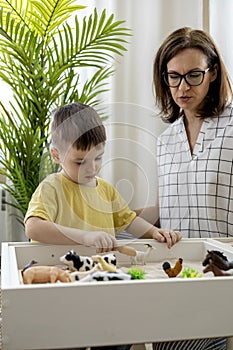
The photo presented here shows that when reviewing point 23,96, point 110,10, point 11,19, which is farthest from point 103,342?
point 110,10

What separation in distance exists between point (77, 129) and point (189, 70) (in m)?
0.44

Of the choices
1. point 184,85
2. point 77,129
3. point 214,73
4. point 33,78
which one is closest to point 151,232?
point 77,129

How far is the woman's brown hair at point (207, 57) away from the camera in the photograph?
1411 mm

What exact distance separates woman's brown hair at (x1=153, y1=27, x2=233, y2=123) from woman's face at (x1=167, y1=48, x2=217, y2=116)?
0.8 inches

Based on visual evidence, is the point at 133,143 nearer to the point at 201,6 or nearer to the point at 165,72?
the point at 165,72

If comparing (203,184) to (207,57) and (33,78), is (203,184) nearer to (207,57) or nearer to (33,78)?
(207,57)

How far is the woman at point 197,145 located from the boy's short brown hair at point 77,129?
0.33m

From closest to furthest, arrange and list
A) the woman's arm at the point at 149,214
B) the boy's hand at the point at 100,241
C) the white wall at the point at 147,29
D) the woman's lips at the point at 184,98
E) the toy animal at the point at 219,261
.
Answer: the toy animal at the point at 219,261, the boy's hand at the point at 100,241, the woman's arm at the point at 149,214, the woman's lips at the point at 184,98, the white wall at the point at 147,29

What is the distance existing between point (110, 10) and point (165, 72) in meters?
0.79

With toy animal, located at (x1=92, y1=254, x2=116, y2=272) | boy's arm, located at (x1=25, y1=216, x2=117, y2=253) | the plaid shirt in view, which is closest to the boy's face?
boy's arm, located at (x1=25, y1=216, x2=117, y2=253)

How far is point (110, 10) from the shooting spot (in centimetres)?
214

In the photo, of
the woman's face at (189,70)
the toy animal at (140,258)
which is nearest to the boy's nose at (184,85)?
the woman's face at (189,70)

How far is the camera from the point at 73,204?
44.6 inches

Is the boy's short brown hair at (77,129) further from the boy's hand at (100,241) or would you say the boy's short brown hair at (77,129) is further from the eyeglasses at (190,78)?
the eyeglasses at (190,78)
